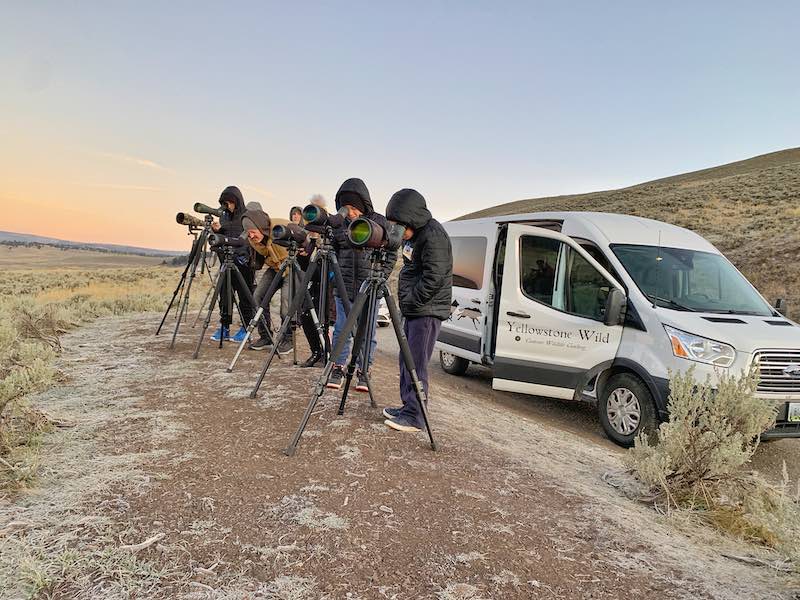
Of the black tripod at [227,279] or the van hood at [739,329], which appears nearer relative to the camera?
the van hood at [739,329]

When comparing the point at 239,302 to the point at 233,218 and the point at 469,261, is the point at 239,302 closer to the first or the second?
the point at 233,218

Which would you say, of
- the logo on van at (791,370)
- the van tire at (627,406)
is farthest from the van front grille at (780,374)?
the van tire at (627,406)

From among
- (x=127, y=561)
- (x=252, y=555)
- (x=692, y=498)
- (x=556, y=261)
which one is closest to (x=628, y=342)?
(x=556, y=261)

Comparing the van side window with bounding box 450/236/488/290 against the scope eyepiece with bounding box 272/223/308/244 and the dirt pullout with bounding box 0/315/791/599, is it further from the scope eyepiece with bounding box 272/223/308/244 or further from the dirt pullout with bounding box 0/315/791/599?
the dirt pullout with bounding box 0/315/791/599

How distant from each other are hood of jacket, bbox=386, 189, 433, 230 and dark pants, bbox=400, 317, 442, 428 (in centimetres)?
77

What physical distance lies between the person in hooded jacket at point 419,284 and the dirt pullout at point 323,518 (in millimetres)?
325

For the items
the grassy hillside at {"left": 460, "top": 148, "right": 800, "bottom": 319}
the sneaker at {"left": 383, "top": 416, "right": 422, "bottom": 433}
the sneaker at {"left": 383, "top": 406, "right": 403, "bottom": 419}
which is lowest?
the sneaker at {"left": 383, "top": 416, "right": 422, "bottom": 433}

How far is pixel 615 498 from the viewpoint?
3.37 m

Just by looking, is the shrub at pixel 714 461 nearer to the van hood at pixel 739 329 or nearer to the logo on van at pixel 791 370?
the van hood at pixel 739 329

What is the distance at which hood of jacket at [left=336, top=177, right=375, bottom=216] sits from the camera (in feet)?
15.6

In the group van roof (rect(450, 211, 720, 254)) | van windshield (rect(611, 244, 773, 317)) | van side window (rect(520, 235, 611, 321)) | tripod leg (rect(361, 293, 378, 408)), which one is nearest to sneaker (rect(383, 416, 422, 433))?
tripod leg (rect(361, 293, 378, 408))

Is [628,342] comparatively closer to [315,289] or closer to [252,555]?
[315,289]

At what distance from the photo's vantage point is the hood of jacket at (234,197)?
22.8 ft

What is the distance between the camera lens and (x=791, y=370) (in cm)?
443
